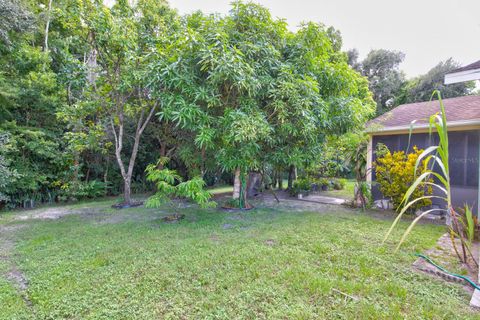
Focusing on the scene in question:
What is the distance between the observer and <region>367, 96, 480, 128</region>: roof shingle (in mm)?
6159

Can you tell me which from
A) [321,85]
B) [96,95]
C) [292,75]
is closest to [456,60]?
[321,85]

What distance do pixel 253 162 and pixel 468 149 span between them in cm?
535

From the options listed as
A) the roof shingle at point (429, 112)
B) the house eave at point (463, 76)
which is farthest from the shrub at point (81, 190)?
the house eave at point (463, 76)

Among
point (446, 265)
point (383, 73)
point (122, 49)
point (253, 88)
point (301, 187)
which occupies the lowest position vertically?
point (446, 265)

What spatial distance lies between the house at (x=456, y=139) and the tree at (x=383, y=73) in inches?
522

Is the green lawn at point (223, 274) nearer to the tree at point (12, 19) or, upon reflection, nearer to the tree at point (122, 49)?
the tree at point (122, 49)

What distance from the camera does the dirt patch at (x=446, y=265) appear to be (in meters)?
2.91

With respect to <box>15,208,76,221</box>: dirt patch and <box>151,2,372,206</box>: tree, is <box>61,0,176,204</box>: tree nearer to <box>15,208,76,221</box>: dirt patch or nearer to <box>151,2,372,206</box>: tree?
<box>151,2,372,206</box>: tree

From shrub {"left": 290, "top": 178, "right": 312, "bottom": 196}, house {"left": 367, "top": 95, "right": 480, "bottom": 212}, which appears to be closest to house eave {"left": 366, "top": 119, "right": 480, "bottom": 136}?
house {"left": 367, "top": 95, "right": 480, "bottom": 212}

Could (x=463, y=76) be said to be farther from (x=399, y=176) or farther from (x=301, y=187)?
(x=301, y=187)

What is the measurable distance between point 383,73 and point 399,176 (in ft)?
58.2

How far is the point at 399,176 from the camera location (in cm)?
593

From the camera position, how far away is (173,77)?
193 inches

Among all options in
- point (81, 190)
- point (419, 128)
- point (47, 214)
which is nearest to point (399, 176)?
point (419, 128)
